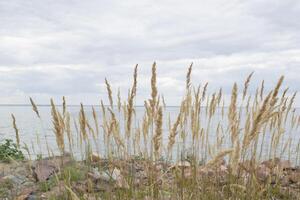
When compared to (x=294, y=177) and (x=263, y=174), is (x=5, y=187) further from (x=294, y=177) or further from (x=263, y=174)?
(x=294, y=177)

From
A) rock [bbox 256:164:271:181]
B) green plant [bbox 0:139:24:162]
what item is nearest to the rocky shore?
rock [bbox 256:164:271:181]

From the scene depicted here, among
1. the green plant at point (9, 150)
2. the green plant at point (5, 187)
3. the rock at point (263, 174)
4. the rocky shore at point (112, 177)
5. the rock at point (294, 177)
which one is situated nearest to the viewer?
the rocky shore at point (112, 177)

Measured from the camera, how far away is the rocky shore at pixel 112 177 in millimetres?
2992

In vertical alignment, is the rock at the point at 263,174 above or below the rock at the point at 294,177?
above

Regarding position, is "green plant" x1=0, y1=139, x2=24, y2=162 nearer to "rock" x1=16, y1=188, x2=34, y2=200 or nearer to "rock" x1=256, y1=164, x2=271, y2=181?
"rock" x1=16, y1=188, x2=34, y2=200

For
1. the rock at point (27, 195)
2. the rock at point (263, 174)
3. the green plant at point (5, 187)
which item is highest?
the rock at point (263, 174)

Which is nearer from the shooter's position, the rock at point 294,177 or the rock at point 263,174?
the rock at point 263,174

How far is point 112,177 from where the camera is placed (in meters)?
3.92

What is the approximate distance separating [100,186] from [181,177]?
4.97ft

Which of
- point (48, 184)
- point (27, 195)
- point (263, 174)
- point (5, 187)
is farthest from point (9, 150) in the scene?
point (263, 174)

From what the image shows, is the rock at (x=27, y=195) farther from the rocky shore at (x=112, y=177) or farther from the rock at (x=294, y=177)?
the rock at (x=294, y=177)

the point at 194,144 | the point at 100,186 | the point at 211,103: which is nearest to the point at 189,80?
the point at 211,103

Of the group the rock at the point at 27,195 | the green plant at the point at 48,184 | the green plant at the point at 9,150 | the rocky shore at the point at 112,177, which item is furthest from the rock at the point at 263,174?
the green plant at the point at 9,150

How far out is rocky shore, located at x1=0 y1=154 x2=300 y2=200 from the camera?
2.99m
